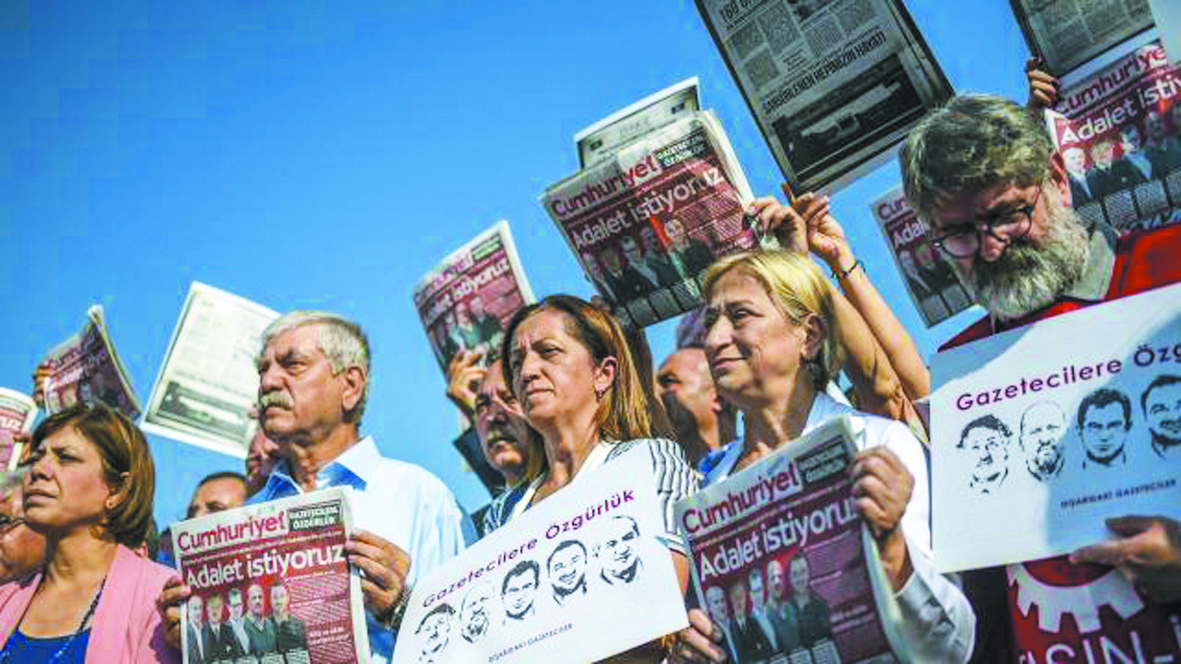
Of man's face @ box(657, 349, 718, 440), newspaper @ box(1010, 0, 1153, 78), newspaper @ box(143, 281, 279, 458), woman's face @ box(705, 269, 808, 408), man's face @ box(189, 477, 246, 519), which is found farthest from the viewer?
newspaper @ box(143, 281, 279, 458)

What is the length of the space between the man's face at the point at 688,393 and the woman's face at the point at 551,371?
1030mm

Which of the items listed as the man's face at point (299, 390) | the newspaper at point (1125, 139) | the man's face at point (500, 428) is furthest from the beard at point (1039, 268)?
the man's face at point (299, 390)

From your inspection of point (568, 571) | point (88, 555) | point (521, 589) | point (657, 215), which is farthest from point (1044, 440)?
point (88, 555)

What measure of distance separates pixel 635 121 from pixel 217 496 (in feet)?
10.0

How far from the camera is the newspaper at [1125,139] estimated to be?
154 inches

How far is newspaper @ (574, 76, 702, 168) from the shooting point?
4695 mm

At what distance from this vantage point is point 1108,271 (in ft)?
9.93

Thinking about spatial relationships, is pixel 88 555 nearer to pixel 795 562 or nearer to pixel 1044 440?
pixel 795 562

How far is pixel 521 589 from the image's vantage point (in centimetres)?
344

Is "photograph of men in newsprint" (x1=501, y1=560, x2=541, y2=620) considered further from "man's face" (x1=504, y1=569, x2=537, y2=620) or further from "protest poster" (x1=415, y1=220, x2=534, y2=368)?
"protest poster" (x1=415, y1=220, x2=534, y2=368)

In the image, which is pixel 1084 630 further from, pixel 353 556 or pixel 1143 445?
pixel 353 556

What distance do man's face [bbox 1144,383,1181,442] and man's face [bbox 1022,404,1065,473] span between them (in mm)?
184

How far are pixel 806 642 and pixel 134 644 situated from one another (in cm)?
263

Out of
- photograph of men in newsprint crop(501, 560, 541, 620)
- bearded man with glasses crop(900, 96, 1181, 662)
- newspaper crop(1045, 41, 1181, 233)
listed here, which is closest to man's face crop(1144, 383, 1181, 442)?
bearded man with glasses crop(900, 96, 1181, 662)
